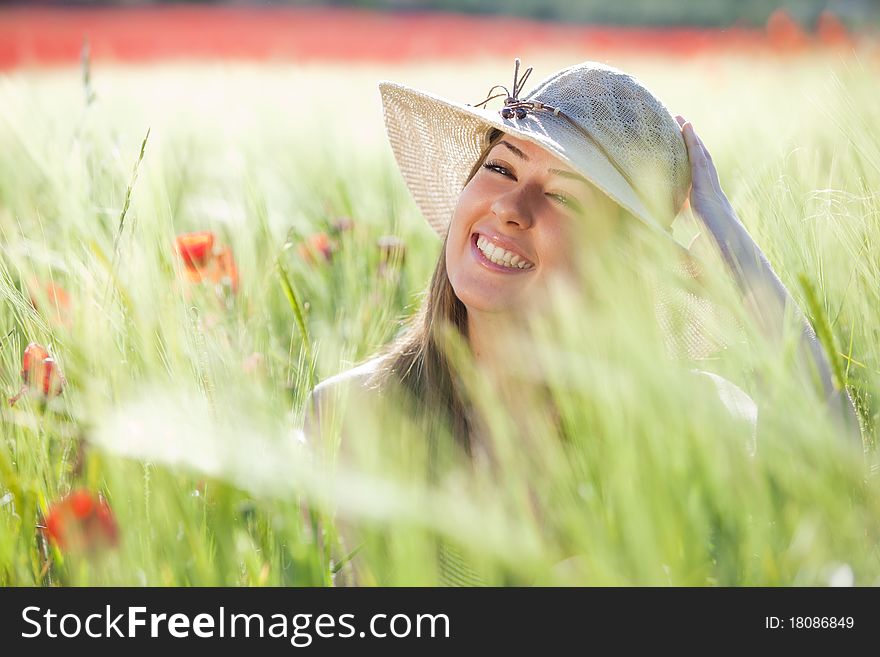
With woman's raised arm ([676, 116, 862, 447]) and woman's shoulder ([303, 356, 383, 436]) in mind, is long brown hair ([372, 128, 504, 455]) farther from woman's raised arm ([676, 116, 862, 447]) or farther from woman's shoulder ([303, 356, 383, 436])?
woman's raised arm ([676, 116, 862, 447])

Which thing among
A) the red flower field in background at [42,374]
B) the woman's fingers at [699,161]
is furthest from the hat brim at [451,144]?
the red flower field in background at [42,374]

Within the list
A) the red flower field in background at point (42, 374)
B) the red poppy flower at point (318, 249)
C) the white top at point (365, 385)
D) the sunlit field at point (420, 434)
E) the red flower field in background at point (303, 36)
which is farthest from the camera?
the red flower field in background at point (303, 36)

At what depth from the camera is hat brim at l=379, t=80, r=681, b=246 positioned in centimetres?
102

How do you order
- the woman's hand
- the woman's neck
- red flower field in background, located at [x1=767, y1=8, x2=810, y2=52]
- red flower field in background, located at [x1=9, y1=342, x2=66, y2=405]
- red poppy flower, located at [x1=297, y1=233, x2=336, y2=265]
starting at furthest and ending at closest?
red flower field in background, located at [x1=767, y1=8, x2=810, y2=52]
red poppy flower, located at [x1=297, y1=233, x2=336, y2=265]
the woman's neck
the woman's hand
red flower field in background, located at [x1=9, y1=342, x2=66, y2=405]

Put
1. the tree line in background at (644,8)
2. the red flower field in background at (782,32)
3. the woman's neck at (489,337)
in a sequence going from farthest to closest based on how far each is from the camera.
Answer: the tree line in background at (644,8), the red flower field in background at (782,32), the woman's neck at (489,337)

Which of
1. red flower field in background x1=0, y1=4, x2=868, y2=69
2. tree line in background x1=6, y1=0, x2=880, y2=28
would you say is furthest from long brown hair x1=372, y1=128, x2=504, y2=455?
tree line in background x1=6, y1=0, x2=880, y2=28

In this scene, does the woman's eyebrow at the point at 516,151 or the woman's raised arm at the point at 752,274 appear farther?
the woman's eyebrow at the point at 516,151

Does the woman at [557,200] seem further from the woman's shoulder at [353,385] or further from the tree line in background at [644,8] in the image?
the tree line in background at [644,8]

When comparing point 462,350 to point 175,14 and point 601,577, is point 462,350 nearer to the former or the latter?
point 601,577

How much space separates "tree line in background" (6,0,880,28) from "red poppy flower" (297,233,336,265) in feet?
28.4

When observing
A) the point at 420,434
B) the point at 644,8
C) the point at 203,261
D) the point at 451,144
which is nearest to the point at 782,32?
the point at 451,144

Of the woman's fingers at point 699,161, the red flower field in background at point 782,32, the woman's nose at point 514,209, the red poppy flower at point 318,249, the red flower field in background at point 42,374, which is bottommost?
the red flower field in background at point 42,374

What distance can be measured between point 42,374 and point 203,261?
39 cm

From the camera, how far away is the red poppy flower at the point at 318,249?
4.63ft
